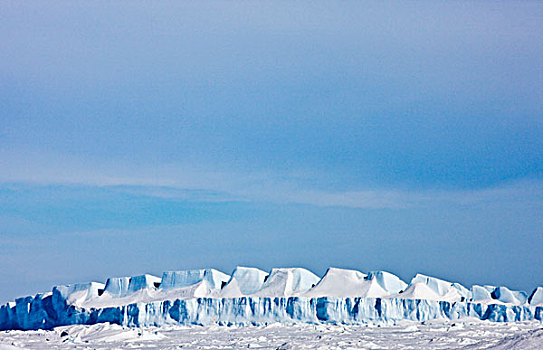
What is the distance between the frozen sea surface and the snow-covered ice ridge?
1.47 metres

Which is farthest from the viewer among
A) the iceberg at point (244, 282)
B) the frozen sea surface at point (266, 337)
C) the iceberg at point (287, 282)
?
the iceberg at point (244, 282)

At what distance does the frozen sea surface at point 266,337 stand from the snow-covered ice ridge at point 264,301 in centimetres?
147

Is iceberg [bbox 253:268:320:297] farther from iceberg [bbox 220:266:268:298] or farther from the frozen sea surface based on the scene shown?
the frozen sea surface

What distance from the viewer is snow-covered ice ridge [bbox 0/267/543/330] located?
47.7 m

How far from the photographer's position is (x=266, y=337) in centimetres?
3638

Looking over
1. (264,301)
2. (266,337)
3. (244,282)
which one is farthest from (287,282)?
(266,337)

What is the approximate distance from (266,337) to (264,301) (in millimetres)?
11911

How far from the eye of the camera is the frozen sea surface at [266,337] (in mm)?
28078

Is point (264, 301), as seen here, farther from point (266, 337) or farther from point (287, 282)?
point (266, 337)

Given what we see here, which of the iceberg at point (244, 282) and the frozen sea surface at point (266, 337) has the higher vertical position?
the iceberg at point (244, 282)

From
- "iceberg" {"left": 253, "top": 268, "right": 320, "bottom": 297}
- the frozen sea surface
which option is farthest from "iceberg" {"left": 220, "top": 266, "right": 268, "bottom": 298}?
the frozen sea surface

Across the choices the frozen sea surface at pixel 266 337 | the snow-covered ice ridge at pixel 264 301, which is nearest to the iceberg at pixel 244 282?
the snow-covered ice ridge at pixel 264 301

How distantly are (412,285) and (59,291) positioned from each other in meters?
23.4

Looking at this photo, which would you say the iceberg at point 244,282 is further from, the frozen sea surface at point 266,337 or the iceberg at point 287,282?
the frozen sea surface at point 266,337
